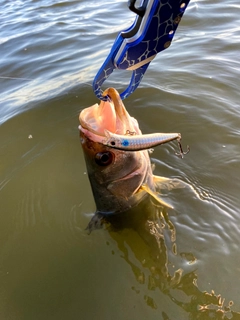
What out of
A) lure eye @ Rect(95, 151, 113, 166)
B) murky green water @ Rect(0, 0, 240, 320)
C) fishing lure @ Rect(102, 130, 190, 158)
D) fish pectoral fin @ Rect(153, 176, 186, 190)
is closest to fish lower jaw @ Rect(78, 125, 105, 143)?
lure eye @ Rect(95, 151, 113, 166)

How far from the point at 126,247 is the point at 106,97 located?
123 cm

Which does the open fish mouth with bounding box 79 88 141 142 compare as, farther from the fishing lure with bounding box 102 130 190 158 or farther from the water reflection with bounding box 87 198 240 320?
the water reflection with bounding box 87 198 240 320

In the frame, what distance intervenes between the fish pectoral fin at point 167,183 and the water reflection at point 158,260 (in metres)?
0.18

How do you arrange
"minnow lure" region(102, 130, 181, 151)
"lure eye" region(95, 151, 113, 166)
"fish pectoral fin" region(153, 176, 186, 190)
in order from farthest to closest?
"fish pectoral fin" region(153, 176, 186, 190) → "lure eye" region(95, 151, 113, 166) → "minnow lure" region(102, 130, 181, 151)

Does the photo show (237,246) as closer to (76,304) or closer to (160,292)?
(160,292)

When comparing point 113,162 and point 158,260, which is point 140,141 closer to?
point 113,162

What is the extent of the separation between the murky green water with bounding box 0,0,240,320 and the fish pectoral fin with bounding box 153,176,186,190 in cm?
7

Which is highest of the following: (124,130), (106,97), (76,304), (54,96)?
(106,97)

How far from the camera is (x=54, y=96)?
4.64 metres

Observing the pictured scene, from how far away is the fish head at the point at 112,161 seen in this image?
88.7 inches

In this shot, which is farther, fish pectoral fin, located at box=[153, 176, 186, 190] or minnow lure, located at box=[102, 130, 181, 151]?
fish pectoral fin, located at box=[153, 176, 186, 190]

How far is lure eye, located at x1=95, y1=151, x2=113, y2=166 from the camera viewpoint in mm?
2310

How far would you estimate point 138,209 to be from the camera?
2.92 m

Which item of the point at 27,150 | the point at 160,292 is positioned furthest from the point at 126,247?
the point at 27,150
